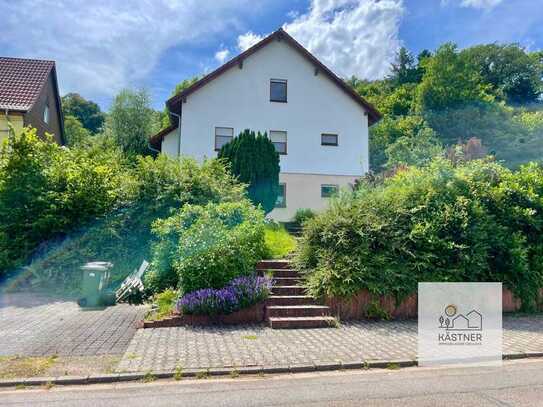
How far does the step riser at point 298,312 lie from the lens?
7430 mm

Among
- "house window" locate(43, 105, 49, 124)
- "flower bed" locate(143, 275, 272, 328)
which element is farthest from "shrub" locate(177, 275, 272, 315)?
"house window" locate(43, 105, 49, 124)

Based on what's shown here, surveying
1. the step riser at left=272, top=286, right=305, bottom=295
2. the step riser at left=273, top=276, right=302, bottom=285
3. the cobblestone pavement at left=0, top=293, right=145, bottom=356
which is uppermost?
the step riser at left=273, top=276, right=302, bottom=285

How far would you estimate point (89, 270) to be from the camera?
895cm

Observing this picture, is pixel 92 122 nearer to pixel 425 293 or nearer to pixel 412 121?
pixel 412 121

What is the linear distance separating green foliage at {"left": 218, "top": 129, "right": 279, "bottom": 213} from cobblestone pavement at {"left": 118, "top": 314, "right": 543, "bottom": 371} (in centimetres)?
890

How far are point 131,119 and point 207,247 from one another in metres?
30.4

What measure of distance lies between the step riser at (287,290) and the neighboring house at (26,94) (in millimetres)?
16679

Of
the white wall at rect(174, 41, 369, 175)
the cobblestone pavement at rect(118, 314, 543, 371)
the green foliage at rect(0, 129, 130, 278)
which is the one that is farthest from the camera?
the white wall at rect(174, 41, 369, 175)

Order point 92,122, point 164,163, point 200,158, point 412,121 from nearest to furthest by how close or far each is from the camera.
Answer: point 164,163, point 200,158, point 412,121, point 92,122

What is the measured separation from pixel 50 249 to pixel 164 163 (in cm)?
394

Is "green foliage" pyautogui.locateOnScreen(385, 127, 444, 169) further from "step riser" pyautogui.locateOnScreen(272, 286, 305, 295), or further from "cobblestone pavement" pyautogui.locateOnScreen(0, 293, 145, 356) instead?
"cobblestone pavement" pyautogui.locateOnScreen(0, 293, 145, 356)

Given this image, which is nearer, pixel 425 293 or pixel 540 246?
pixel 425 293

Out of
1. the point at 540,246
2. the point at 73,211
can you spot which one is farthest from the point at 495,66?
the point at 73,211

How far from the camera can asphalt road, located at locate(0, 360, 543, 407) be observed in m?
4.14
